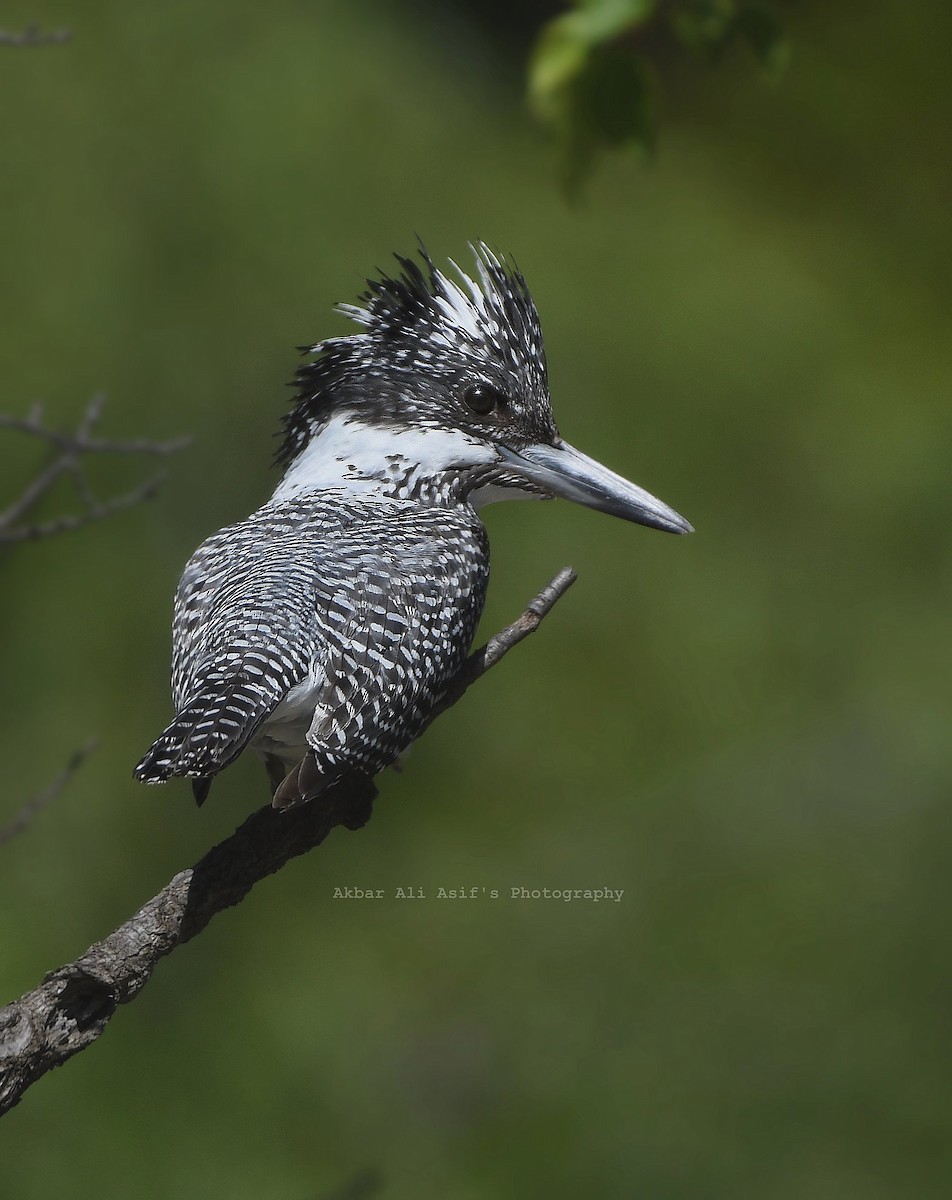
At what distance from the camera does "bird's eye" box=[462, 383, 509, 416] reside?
2.28 meters

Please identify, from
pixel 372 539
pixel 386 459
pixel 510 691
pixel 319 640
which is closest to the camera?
pixel 319 640

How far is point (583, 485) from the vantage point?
230 cm

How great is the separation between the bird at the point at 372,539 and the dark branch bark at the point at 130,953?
83 millimetres

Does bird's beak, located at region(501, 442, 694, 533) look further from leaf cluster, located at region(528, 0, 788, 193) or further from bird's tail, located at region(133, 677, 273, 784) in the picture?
bird's tail, located at region(133, 677, 273, 784)

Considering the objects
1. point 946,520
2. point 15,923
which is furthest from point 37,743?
point 946,520

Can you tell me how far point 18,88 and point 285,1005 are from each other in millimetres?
2911

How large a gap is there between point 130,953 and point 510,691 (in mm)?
2678

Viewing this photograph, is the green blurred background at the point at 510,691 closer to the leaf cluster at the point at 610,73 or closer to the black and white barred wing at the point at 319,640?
the black and white barred wing at the point at 319,640

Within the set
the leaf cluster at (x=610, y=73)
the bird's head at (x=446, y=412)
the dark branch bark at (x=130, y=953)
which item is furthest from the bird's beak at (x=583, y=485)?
the dark branch bark at (x=130, y=953)

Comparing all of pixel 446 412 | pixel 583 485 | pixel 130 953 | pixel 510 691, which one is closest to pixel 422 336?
pixel 446 412

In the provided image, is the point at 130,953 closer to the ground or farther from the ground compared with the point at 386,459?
closer to the ground

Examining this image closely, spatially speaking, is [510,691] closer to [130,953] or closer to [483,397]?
[483,397]

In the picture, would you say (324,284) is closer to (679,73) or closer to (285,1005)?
(679,73)

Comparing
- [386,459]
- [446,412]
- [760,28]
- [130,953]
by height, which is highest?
[760,28]
